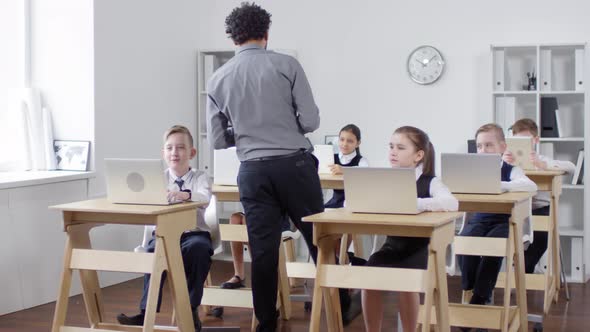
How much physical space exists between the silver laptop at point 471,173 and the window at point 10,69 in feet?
10.1

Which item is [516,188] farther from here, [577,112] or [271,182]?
[577,112]

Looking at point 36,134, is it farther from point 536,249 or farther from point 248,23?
point 536,249

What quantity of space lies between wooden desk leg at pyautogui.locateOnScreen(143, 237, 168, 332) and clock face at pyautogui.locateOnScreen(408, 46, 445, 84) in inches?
133

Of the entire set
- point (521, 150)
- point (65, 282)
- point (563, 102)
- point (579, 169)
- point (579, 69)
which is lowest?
point (65, 282)

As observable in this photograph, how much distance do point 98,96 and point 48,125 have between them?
0.39 m

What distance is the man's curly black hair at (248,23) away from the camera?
381 cm

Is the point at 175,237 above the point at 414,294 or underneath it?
above

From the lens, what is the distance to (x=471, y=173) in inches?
155

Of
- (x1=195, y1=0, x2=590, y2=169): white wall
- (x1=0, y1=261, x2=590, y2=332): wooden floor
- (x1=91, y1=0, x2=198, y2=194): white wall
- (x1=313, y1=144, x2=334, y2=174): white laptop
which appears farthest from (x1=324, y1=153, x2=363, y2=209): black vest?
(x1=91, y1=0, x2=198, y2=194): white wall

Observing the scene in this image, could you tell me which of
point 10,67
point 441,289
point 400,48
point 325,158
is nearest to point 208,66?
point 400,48

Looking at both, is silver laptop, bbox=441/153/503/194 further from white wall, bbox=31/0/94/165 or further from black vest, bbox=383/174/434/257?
white wall, bbox=31/0/94/165

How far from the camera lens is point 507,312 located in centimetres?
386

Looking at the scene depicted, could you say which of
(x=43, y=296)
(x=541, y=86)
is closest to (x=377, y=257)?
(x=43, y=296)

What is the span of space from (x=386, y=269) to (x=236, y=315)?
183cm
